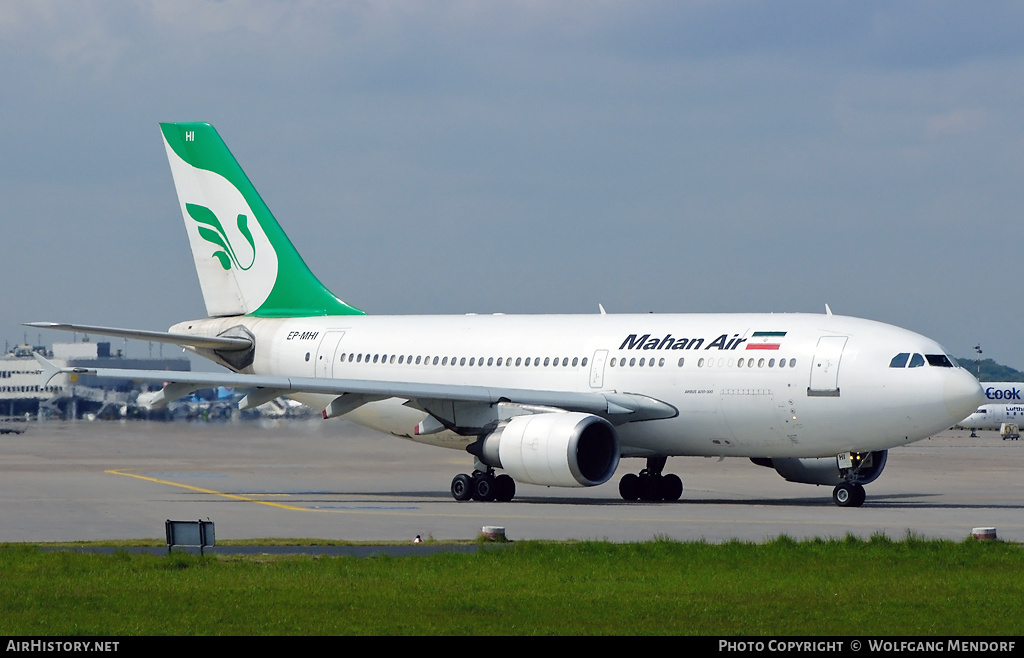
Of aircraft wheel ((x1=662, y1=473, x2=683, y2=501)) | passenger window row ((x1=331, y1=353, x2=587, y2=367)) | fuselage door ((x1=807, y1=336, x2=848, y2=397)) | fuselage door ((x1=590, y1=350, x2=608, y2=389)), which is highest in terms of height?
passenger window row ((x1=331, y1=353, x2=587, y2=367))

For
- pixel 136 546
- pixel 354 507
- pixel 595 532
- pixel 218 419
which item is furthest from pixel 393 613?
pixel 218 419

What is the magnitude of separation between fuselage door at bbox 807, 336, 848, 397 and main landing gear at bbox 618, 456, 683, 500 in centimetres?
468

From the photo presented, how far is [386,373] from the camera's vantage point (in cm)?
3488

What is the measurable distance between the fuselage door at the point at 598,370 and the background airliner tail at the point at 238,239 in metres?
9.09

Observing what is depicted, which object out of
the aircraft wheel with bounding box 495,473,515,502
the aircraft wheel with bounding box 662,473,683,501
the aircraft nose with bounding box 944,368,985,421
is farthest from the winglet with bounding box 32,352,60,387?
the aircraft nose with bounding box 944,368,985,421

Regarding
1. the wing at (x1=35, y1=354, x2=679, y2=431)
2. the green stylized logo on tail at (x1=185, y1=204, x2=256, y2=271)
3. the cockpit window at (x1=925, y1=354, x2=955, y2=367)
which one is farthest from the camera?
the green stylized logo on tail at (x1=185, y1=204, x2=256, y2=271)

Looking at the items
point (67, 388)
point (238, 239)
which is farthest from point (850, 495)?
point (67, 388)

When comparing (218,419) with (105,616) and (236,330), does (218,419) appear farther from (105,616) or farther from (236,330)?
(105,616)

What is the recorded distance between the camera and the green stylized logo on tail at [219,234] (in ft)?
127

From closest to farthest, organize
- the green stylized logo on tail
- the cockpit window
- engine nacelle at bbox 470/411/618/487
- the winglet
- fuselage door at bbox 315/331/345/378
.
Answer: the cockpit window < engine nacelle at bbox 470/411/618/487 < the winglet < fuselage door at bbox 315/331/345/378 < the green stylized logo on tail

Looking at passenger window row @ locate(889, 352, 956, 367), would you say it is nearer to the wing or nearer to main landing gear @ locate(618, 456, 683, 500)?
the wing

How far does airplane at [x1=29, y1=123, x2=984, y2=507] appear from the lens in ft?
92.2

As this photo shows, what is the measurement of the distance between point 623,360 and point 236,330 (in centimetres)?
1155

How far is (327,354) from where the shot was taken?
36062mm
